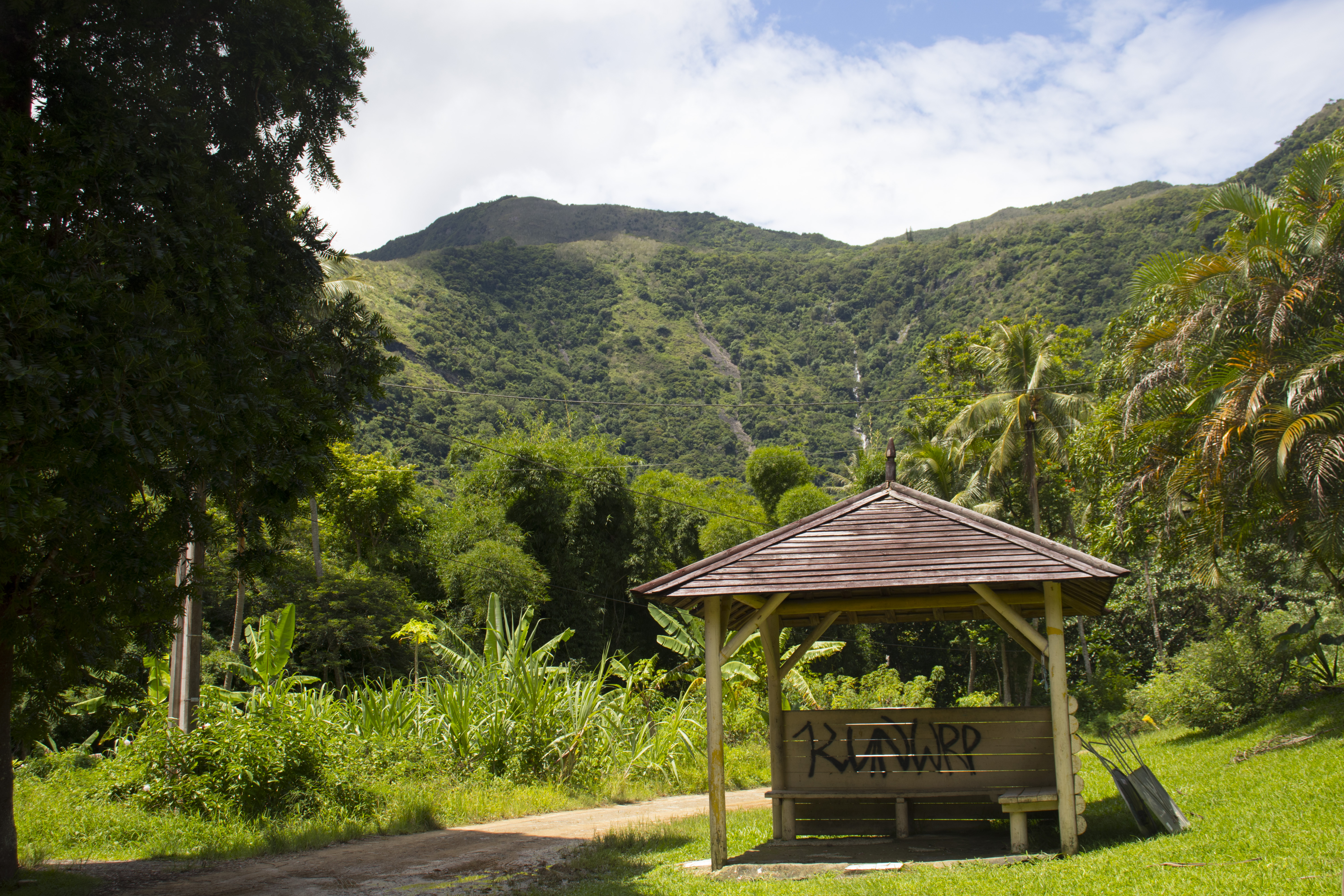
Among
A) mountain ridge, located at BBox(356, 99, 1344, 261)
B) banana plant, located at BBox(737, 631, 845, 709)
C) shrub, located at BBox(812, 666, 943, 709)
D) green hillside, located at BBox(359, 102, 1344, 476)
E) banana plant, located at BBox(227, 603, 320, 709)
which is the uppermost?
mountain ridge, located at BBox(356, 99, 1344, 261)

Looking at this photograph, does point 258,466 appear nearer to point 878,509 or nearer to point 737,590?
point 737,590

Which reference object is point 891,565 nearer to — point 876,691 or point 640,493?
point 876,691

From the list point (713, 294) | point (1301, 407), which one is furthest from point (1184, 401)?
point (713, 294)

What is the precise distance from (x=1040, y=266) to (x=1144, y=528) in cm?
5500

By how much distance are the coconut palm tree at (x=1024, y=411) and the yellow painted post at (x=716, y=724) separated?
842 inches

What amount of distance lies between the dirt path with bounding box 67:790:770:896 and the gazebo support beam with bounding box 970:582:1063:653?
5.07m

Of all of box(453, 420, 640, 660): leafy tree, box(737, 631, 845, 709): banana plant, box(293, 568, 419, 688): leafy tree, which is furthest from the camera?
box(453, 420, 640, 660): leafy tree

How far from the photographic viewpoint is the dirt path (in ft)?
27.1

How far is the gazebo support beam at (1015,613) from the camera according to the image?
28.0ft

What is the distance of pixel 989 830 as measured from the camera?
397 inches

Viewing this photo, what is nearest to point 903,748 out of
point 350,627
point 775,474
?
point 350,627

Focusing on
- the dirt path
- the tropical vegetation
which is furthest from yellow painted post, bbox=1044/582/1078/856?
the dirt path

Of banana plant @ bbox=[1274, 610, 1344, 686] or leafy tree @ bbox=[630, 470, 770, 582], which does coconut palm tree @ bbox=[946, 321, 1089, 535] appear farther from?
banana plant @ bbox=[1274, 610, 1344, 686]

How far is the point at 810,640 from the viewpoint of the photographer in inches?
454
